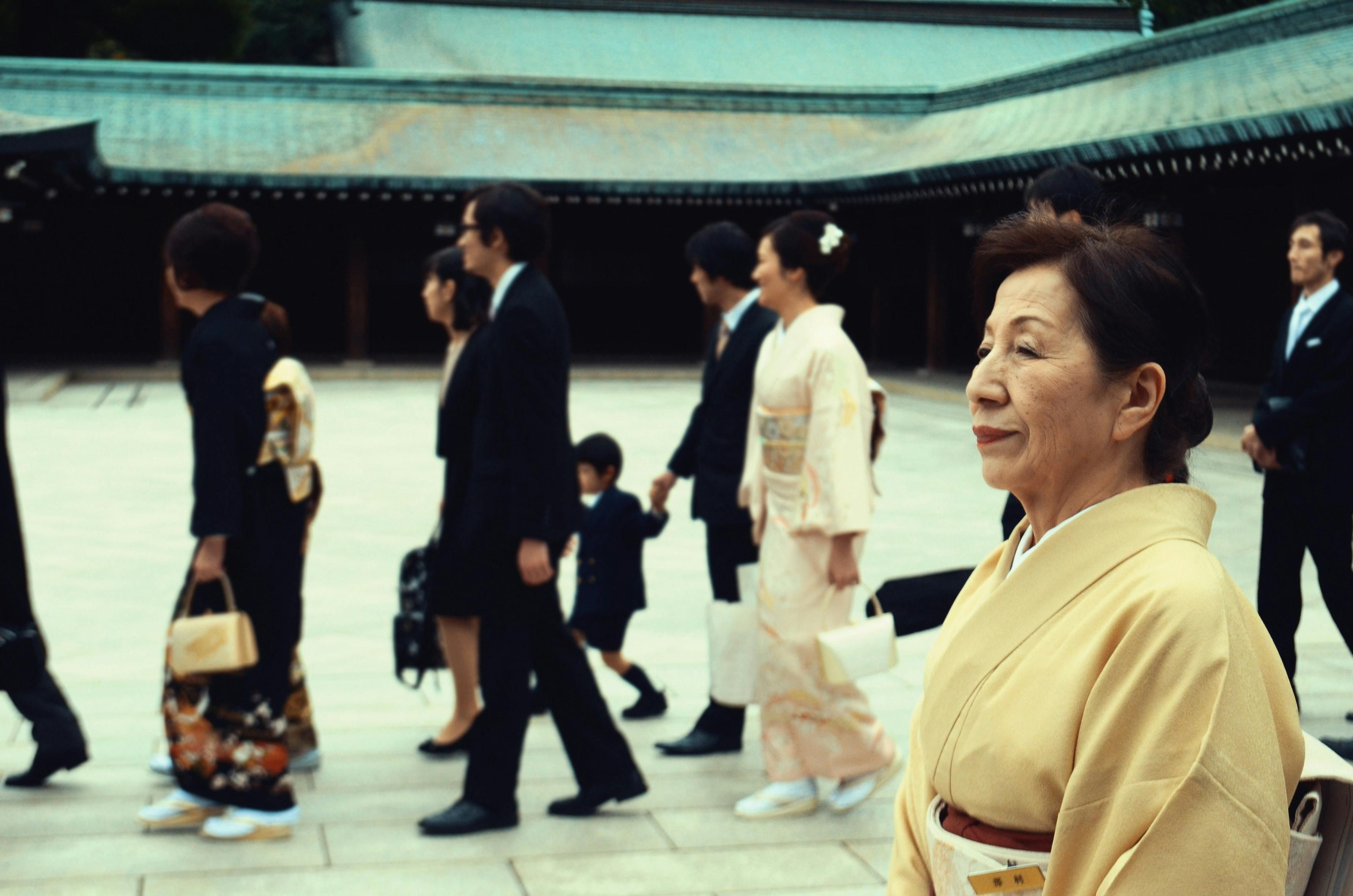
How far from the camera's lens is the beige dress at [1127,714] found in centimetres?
123

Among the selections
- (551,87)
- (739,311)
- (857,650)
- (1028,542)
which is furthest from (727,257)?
(551,87)

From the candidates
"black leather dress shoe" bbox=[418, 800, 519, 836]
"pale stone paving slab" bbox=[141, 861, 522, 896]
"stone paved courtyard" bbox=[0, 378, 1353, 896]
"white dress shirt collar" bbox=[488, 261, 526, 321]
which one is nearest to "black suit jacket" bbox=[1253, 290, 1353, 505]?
"stone paved courtyard" bbox=[0, 378, 1353, 896]

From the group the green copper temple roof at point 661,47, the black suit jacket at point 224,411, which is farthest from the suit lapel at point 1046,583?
the green copper temple roof at point 661,47

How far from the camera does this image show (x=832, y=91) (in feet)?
70.3

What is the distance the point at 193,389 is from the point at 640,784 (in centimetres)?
151

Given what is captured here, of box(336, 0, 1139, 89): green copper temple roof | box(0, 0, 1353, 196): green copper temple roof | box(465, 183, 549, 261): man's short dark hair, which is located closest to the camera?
box(465, 183, 549, 261): man's short dark hair

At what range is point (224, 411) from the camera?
3.48m

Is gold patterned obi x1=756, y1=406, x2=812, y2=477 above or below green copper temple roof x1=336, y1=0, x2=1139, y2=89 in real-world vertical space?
below

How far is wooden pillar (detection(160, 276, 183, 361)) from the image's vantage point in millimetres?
18125

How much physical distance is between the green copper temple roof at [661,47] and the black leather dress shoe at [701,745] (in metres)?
20.9

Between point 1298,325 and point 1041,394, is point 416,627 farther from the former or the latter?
point 1041,394

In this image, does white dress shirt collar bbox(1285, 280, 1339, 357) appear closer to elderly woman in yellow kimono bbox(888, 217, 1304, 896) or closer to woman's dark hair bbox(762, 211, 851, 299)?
woman's dark hair bbox(762, 211, 851, 299)

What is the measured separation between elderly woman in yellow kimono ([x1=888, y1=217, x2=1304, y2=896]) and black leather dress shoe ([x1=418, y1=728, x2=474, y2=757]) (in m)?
2.86

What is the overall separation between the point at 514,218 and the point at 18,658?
1667 mm
